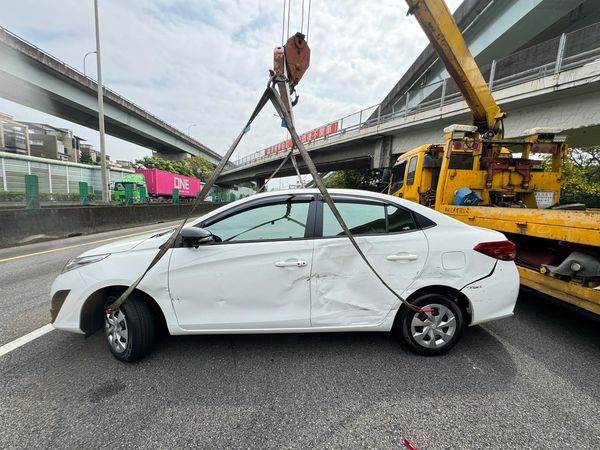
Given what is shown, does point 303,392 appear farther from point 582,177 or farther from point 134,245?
point 582,177

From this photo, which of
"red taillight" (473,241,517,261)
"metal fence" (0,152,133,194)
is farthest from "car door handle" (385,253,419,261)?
"metal fence" (0,152,133,194)

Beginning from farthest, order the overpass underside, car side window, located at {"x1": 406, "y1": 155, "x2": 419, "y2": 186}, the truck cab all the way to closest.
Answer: the overpass underside
car side window, located at {"x1": 406, "y1": 155, "x2": 419, "y2": 186}
the truck cab

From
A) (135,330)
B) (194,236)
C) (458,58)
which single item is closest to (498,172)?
(458,58)

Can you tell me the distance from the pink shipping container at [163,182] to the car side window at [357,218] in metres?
37.8

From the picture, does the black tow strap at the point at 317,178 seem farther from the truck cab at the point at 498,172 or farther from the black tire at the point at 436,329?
the truck cab at the point at 498,172

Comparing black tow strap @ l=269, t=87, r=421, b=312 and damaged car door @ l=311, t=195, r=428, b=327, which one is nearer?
black tow strap @ l=269, t=87, r=421, b=312

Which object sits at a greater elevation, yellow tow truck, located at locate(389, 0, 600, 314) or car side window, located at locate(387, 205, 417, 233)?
yellow tow truck, located at locate(389, 0, 600, 314)

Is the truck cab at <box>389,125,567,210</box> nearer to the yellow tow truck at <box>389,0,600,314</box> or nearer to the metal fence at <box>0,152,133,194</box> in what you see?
the yellow tow truck at <box>389,0,600,314</box>

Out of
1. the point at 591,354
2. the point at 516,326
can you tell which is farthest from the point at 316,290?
the point at 591,354

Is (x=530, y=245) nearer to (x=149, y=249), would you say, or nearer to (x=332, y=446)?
(x=332, y=446)

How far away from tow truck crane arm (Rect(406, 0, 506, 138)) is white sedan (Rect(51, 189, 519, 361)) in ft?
14.5

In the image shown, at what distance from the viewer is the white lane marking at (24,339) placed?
2762 millimetres

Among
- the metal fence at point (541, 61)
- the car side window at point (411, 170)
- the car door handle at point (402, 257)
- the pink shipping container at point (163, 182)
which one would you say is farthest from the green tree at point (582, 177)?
the pink shipping container at point (163, 182)

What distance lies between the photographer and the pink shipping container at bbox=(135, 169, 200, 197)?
118 ft
